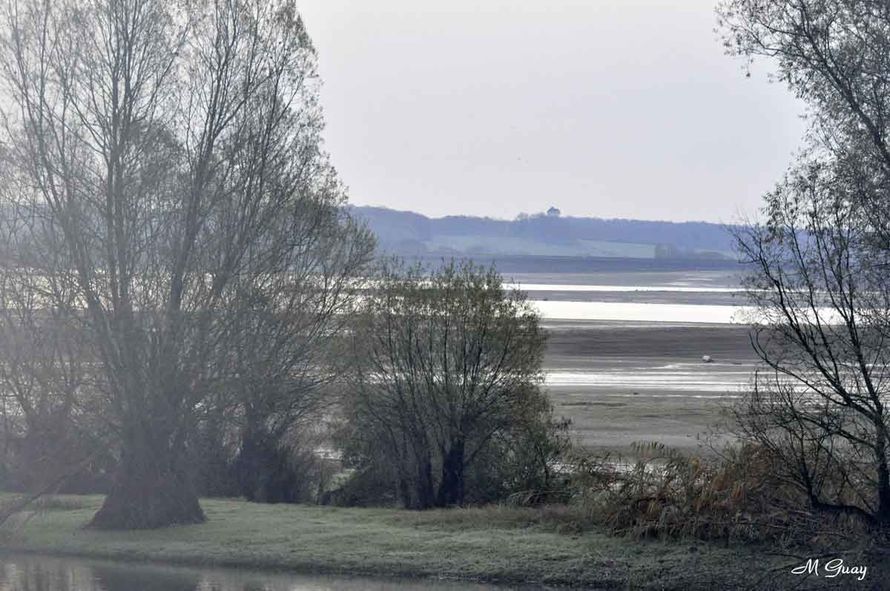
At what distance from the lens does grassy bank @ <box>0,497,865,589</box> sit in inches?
692

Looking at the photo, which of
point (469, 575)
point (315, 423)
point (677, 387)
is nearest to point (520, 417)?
point (315, 423)

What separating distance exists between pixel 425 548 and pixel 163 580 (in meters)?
3.93

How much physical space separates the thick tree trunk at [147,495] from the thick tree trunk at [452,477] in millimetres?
6298

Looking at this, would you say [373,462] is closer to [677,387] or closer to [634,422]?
[634,422]

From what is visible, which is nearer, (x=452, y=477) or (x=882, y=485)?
(x=882, y=485)

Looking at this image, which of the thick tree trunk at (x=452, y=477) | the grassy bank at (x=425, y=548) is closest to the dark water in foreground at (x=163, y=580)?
the grassy bank at (x=425, y=548)

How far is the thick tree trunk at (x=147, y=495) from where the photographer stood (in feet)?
71.5

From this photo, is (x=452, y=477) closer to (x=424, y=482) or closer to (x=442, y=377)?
(x=424, y=482)

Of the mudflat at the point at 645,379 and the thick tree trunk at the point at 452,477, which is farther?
the mudflat at the point at 645,379

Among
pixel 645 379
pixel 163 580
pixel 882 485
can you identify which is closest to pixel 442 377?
pixel 163 580
